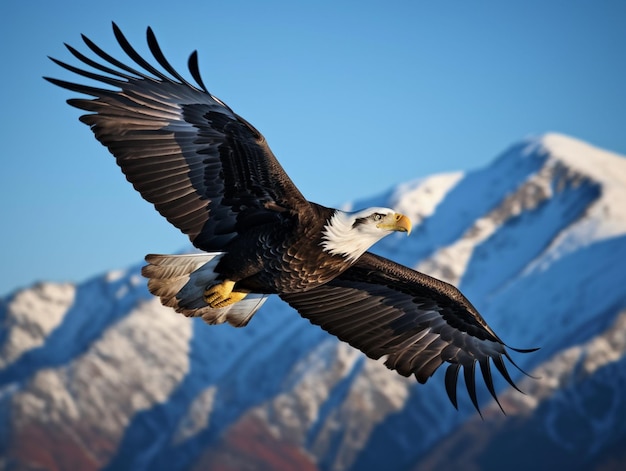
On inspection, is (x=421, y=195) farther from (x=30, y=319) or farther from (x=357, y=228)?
(x=357, y=228)

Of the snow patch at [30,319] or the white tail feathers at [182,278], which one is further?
the snow patch at [30,319]

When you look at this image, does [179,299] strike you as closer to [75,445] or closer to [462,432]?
[462,432]

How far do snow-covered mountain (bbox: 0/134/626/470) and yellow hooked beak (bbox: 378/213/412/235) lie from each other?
66.5m

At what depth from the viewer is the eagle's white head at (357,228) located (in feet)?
30.2

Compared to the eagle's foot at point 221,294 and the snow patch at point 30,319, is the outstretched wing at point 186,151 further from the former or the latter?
the snow patch at point 30,319

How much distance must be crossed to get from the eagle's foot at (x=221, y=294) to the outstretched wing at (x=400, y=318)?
3.34 feet

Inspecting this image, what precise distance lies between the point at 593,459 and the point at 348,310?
67671mm

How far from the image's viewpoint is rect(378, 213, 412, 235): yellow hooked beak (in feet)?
30.4

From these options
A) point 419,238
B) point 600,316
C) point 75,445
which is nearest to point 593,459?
point 600,316

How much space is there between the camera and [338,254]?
9266 millimetres

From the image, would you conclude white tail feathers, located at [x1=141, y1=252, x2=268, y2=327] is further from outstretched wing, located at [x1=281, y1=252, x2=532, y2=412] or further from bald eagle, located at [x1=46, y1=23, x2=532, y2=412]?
outstretched wing, located at [x1=281, y1=252, x2=532, y2=412]

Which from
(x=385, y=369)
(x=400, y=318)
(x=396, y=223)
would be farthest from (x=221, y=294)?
(x=385, y=369)

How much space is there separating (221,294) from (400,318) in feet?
7.07

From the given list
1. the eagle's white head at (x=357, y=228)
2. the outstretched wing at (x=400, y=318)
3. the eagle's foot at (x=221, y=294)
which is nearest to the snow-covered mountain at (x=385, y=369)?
the outstretched wing at (x=400, y=318)
